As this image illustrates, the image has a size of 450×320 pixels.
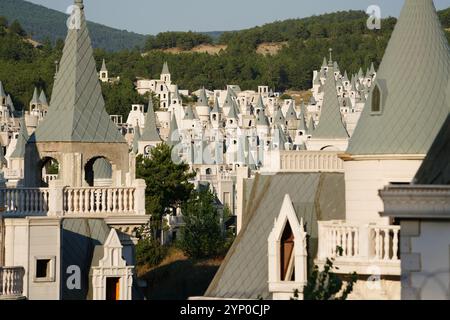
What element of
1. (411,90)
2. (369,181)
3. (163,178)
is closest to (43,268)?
(369,181)

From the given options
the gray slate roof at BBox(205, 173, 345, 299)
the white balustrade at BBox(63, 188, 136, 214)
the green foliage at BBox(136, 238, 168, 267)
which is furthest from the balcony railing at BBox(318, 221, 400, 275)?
the green foliage at BBox(136, 238, 168, 267)

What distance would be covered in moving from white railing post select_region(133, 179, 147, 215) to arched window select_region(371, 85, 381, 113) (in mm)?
6208

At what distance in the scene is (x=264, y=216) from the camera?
2736 centimetres

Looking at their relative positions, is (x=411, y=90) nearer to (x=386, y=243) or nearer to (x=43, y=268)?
(x=386, y=243)

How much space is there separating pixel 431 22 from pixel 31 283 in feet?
22.4

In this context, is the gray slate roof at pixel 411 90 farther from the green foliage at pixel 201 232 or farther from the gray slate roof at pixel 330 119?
the green foliage at pixel 201 232

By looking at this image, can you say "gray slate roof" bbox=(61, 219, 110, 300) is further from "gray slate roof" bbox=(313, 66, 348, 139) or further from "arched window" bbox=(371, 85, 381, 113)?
"gray slate roof" bbox=(313, 66, 348, 139)

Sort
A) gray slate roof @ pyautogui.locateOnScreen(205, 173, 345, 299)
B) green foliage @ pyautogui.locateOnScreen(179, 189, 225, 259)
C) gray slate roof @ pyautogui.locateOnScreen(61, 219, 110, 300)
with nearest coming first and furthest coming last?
gray slate roof @ pyautogui.locateOnScreen(205, 173, 345, 299)
gray slate roof @ pyautogui.locateOnScreen(61, 219, 110, 300)
green foliage @ pyautogui.locateOnScreen(179, 189, 225, 259)

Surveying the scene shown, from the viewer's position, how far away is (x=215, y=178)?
158 m

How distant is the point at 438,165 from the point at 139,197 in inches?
559

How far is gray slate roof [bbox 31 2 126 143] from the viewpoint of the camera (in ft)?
101

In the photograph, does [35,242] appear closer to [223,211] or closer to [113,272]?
[113,272]

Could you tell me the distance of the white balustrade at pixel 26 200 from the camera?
2916 centimetres
